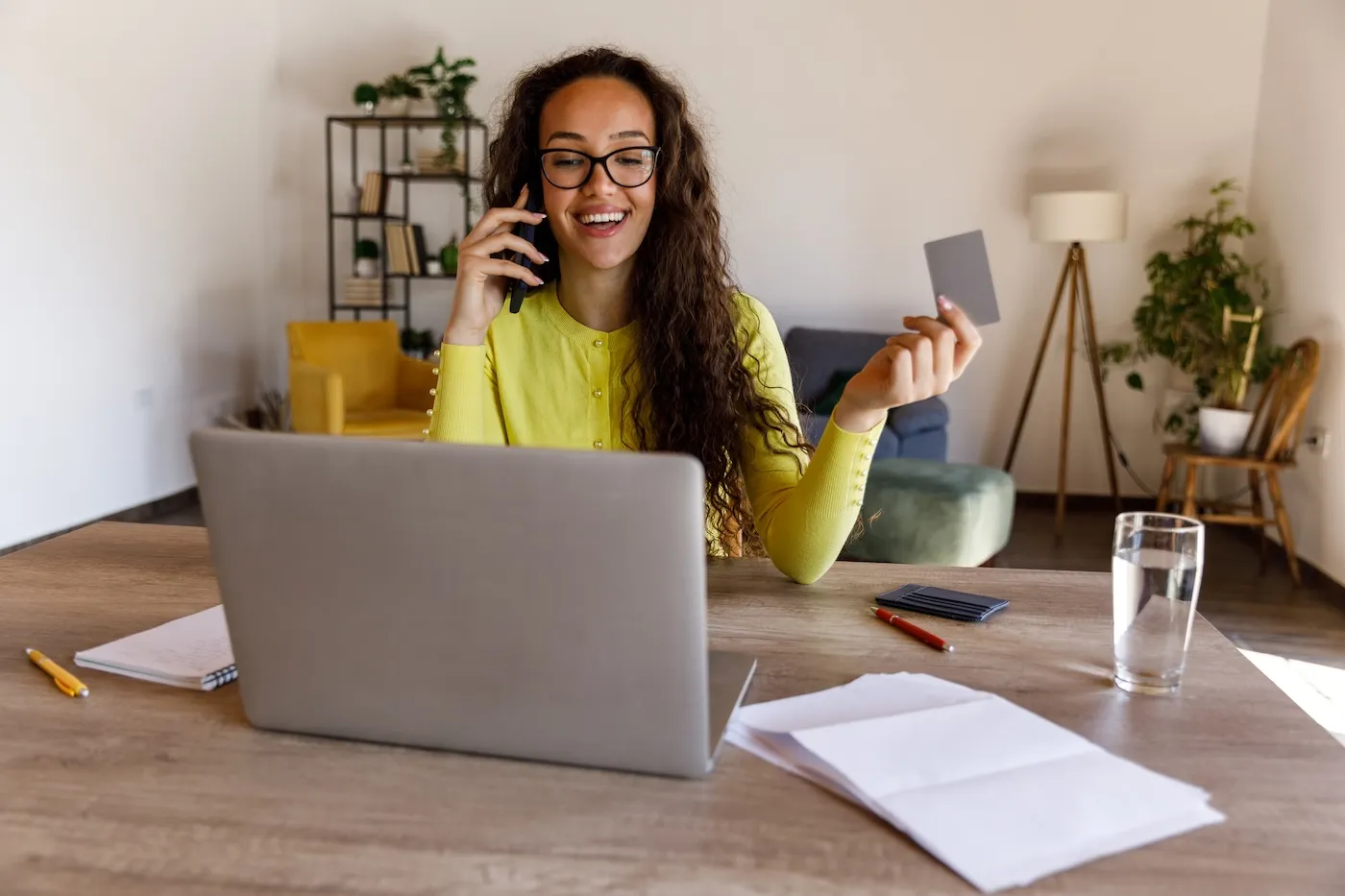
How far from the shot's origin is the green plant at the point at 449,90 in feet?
16.5

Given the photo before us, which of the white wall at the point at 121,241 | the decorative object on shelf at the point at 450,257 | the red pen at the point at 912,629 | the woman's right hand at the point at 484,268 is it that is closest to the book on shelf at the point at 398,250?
the decorative object on shelf at the point at 450,257

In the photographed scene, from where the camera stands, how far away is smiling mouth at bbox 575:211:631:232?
145cm

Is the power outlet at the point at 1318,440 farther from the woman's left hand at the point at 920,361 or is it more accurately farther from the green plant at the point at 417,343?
the green plant at the point at 417,343

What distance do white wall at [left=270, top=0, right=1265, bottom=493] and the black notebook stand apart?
4260 millimetres

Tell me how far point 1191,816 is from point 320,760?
0.57 meters

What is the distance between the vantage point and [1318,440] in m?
4.09

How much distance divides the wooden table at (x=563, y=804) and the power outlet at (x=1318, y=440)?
354 centimetres

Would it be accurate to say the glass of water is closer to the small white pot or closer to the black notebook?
the black notebook

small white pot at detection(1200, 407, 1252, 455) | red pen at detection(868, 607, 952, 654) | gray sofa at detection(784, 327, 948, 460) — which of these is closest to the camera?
red pen at detection(868, 607, 952, 654)

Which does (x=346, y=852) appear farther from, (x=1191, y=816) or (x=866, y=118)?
(x=866, y=118)

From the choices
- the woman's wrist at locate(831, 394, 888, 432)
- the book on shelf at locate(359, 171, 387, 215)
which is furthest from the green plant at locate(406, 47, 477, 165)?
the woman's wrist at locate(831, 394, 888, 432)

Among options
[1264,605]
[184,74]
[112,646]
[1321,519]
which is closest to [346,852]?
[112,646]

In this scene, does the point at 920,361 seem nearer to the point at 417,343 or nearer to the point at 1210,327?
the point at 1210,327

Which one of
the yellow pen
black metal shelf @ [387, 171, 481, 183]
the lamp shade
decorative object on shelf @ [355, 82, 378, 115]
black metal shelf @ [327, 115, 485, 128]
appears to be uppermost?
decorative object on shelf @ [355, 82, 378, 115]
